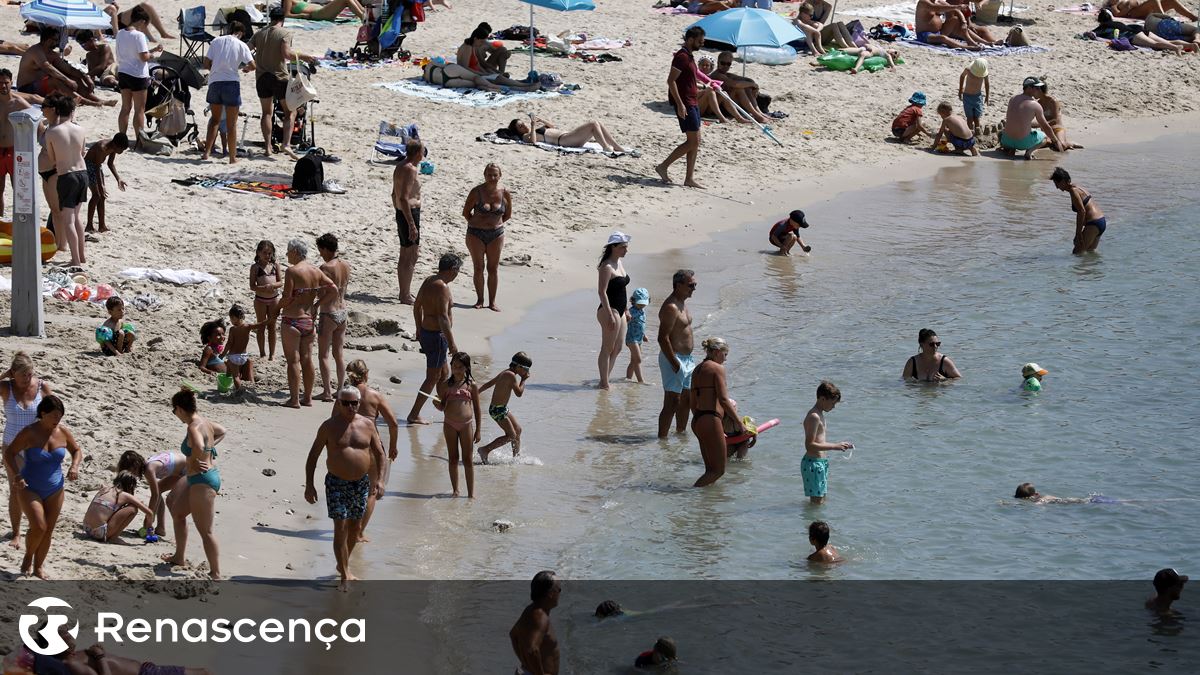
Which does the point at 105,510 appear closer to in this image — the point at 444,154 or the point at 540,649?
the point at 540,649

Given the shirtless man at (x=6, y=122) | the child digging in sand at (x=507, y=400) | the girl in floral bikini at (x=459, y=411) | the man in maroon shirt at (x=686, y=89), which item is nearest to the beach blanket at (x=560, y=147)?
the man in maroon shirt at (x=686, y=89)

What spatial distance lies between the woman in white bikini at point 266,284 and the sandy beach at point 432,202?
51 cm

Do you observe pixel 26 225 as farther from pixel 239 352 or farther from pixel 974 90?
pixel 974 90

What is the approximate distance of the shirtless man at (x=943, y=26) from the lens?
96.4 feet

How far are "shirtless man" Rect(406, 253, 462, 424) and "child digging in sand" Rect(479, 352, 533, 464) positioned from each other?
0.53 metres

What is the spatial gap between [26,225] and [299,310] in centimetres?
236

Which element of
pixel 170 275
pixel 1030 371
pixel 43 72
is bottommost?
pixel 1030 371

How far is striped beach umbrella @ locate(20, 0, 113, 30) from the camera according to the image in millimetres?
18812

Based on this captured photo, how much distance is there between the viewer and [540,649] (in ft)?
27.7

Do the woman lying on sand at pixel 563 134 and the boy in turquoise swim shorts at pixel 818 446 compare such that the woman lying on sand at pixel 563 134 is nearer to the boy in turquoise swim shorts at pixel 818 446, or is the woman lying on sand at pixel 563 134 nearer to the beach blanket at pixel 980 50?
the beach blanket at pixel 980 50

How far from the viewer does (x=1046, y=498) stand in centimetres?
1246

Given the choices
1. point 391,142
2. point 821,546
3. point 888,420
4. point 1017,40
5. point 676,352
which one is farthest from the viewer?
point 1017,40

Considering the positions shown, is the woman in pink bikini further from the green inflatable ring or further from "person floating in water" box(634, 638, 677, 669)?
the green inflatable ring

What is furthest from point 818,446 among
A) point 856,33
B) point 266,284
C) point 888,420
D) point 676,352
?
point 856,33
